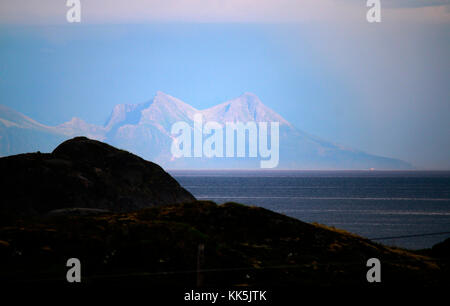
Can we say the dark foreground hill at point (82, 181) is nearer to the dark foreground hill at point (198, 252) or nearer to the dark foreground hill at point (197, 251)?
the dark foreground hill at point (197, 251)

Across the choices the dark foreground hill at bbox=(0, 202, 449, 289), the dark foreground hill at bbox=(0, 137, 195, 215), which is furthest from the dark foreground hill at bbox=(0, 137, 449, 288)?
the dark foreground hill at bbox=(0, 137, 195, 215)

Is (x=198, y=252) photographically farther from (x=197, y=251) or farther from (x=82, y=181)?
(x=82, y=181)

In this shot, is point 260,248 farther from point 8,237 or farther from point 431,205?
point 431,205

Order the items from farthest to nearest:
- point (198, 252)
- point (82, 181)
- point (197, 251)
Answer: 1. point (82, 181)
2. point (197, 251)
3. point (198, 252)

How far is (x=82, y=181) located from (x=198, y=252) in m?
26.0

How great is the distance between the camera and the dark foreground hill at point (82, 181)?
42438mm

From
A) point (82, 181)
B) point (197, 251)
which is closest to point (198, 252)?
point (197, 251)

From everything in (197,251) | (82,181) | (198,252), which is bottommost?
(197,251)

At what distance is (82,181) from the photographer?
4406 centimetres

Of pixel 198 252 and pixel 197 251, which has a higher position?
pixel 198 252

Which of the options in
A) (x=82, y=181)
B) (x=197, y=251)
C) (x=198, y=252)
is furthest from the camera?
(x=82, y=181)

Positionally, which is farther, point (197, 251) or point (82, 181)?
point (82, 181)

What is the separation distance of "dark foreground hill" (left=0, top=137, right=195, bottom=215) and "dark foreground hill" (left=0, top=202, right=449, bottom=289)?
17.5 meters

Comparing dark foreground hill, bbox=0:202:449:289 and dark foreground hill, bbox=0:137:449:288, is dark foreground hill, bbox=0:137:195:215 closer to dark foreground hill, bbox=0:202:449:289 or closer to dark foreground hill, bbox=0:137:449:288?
dark foreground hill, bbox=0:137:449:288
